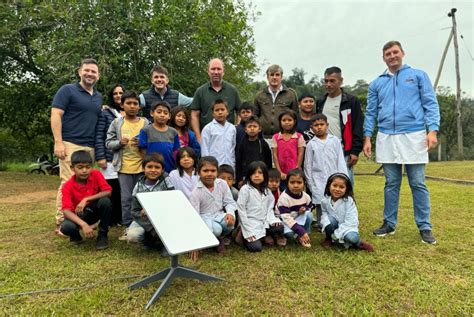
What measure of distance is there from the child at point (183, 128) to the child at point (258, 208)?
2.97ft

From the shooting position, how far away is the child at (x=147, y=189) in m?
3.76

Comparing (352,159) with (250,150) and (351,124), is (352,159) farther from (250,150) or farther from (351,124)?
(250,150)

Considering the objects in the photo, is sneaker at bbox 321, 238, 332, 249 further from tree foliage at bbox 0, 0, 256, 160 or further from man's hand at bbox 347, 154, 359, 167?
tree foliage at bbox 0, 0, 256, 160

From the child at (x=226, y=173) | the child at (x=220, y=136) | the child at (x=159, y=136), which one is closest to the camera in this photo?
the child at (x=159, y=136)

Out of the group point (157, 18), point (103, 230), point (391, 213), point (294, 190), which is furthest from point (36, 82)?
point (391, 213)

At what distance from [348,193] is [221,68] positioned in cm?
231

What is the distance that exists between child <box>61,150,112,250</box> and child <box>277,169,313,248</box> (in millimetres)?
2020

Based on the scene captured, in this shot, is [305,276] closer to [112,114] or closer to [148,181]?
[148,181]

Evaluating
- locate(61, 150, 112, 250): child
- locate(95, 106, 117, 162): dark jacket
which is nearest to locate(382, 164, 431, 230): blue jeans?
locate(61, 150, 112, 250): child

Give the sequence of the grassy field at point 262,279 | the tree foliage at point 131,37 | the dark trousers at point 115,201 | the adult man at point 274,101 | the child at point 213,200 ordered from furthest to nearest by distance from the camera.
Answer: the tree foliage at point 131,37, the adult man at point 274,101, the dark trousers at point 115,201, the child at point 213,200, the grassy field at point 262,279

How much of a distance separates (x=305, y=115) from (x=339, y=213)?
152 cm

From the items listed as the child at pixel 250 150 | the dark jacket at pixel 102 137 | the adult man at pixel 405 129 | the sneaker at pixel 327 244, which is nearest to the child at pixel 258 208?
the child at pixel 250 150

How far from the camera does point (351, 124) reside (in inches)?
185

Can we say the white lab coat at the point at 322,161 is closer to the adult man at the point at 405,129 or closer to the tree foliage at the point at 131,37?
the adult man at the point at 405,129
